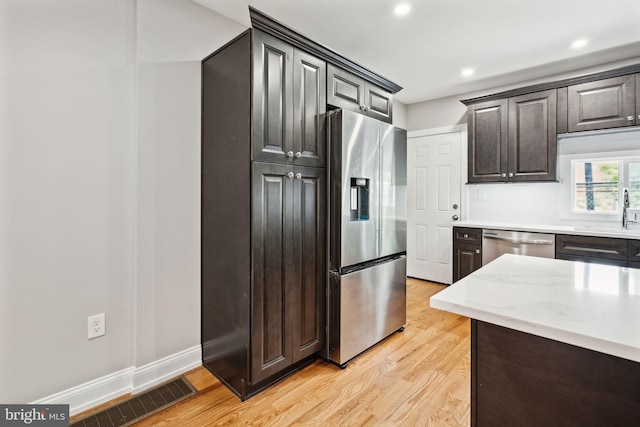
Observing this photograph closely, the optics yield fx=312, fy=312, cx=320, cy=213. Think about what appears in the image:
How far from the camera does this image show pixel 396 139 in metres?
2.73

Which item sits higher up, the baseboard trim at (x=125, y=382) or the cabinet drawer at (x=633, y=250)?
the cabinet drawer at (x=633, y=250)

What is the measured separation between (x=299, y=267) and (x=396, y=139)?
4.72ft

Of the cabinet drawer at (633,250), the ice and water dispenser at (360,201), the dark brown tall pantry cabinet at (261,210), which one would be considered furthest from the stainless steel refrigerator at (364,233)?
the cabinet drawer at (633,250)

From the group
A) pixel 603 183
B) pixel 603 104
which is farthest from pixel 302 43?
pixel 603 183

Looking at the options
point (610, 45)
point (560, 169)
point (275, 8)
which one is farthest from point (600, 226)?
point (275, 8)

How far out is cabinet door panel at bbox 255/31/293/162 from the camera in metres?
1.83

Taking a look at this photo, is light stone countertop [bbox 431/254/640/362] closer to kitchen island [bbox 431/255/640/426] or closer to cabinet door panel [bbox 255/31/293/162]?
kitchen island [bbox 431/255/640/426]

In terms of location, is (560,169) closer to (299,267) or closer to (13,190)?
(299,267)

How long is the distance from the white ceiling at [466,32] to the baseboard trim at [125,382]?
2502 millimetres

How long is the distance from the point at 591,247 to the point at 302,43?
3.02m

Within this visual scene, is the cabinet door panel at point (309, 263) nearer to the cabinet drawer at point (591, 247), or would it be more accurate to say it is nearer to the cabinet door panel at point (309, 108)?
the cabinet door panel at point (309, 108)

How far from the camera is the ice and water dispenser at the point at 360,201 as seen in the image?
7.88 ft

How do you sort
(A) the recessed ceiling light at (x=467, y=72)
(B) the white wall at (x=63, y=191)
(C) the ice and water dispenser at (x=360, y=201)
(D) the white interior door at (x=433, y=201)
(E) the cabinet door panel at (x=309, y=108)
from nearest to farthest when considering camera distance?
1. (B) the white wall at (x=63, y=191)
2. (E) the cabinet door panel at (x=309, y=108)
3. (C) the ice and water dispenser at (x=360, y=201)
4. (A) the recessed ceiling light at (x=467, y=72)
5. (D) the white interior door at (x=433, y=201)

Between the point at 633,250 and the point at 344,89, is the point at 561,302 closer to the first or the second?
the point at 344,89
